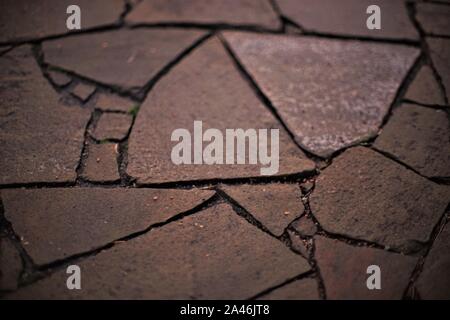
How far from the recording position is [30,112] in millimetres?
1879

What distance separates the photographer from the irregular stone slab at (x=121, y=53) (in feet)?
6.75

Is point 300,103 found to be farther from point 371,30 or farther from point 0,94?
point 0,94

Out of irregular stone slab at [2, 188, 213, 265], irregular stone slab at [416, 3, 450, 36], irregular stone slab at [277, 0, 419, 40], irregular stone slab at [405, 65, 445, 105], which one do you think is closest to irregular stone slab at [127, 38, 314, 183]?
irregular stone slab at [2, 188, 213, 265]

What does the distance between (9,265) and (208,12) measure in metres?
1.89

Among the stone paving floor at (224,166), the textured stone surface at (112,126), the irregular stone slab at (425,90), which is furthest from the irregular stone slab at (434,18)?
the textured stone surface at (112,126)

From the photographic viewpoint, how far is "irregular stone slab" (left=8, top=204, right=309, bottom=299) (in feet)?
4.49

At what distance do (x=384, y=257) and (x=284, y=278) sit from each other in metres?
0.42

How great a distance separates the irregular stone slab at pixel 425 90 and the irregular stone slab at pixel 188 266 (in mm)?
1204

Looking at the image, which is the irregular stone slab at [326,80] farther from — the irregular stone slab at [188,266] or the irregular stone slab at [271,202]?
the irregular stone slab at [188,266]

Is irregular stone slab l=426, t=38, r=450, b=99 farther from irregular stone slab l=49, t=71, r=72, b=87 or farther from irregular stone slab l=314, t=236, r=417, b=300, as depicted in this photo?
irregular stone slab l=49, t=71, r=72, b=87

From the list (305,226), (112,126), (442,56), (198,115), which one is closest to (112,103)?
(112,126)

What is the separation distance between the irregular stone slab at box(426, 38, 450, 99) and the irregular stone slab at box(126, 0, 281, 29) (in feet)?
3.19

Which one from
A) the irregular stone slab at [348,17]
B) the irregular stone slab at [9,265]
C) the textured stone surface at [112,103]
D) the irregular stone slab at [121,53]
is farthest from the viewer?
the irregular stone slab at [348,17]

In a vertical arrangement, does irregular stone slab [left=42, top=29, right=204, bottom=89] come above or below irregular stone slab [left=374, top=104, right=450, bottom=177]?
above
